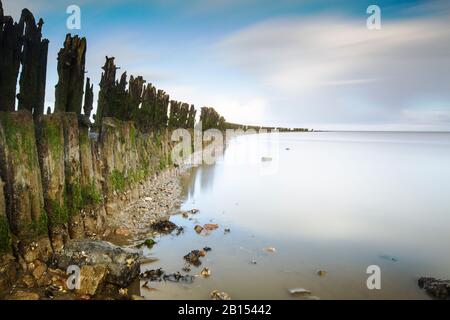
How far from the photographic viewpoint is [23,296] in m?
4.38

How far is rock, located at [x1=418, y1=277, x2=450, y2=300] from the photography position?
5336 mm

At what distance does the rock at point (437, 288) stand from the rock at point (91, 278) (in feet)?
16.3

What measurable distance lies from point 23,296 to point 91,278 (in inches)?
32.3

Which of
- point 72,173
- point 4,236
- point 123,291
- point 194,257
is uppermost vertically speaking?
point 72,173

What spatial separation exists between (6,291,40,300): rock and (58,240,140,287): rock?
64 cm

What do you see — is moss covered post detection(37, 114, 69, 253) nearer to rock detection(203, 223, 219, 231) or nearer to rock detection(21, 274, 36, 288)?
rock detection(21, 274, 36, 288)

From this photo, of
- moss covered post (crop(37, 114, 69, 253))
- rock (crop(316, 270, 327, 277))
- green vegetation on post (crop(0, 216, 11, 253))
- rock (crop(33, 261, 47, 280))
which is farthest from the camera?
rock (crop(316, 270, 327, 277))

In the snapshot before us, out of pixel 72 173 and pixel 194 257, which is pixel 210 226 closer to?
pixel 194 257

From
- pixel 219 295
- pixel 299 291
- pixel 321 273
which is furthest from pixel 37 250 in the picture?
pixel 321 273

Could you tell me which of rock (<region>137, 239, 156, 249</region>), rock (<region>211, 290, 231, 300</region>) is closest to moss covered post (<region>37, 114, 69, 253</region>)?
rock (<region>137, 239, 156, 249</region>)

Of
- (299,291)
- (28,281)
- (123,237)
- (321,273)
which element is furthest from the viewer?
(123,237)

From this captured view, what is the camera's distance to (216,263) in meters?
6.27
